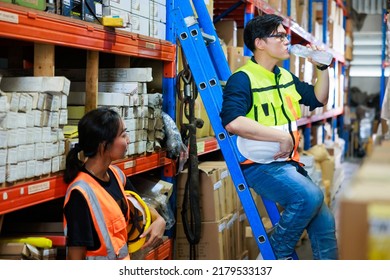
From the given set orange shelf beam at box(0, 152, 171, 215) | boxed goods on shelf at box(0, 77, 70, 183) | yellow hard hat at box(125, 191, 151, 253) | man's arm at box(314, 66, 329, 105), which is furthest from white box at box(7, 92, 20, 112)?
man's arm at box(314, 66, 329, 105)

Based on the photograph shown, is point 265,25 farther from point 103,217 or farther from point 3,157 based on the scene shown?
point 3,157

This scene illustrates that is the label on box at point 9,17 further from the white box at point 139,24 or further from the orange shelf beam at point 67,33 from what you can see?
the white box at point 139,24

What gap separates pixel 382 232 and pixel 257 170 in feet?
6.27

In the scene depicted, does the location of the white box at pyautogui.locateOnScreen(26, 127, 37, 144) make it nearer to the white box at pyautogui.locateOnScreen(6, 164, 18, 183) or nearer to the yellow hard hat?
the white box at pyautogui.locateOnScreen(6, 164, 18, 183)

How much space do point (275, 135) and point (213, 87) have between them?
432 millimetres

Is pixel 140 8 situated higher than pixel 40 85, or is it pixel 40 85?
pixel 140 8

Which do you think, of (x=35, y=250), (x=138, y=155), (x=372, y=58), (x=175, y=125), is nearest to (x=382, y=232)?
(x=35, y=250)

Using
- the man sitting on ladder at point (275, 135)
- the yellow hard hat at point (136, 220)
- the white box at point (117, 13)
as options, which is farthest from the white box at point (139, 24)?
the yellow hard hat at point (136, 220)

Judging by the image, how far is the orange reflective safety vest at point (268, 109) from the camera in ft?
8.56

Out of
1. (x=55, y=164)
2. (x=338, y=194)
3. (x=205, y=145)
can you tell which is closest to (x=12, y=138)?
(x=55, y=164)

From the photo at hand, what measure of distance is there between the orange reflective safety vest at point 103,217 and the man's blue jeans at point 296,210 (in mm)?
→ 671

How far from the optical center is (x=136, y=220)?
7.89 ft
